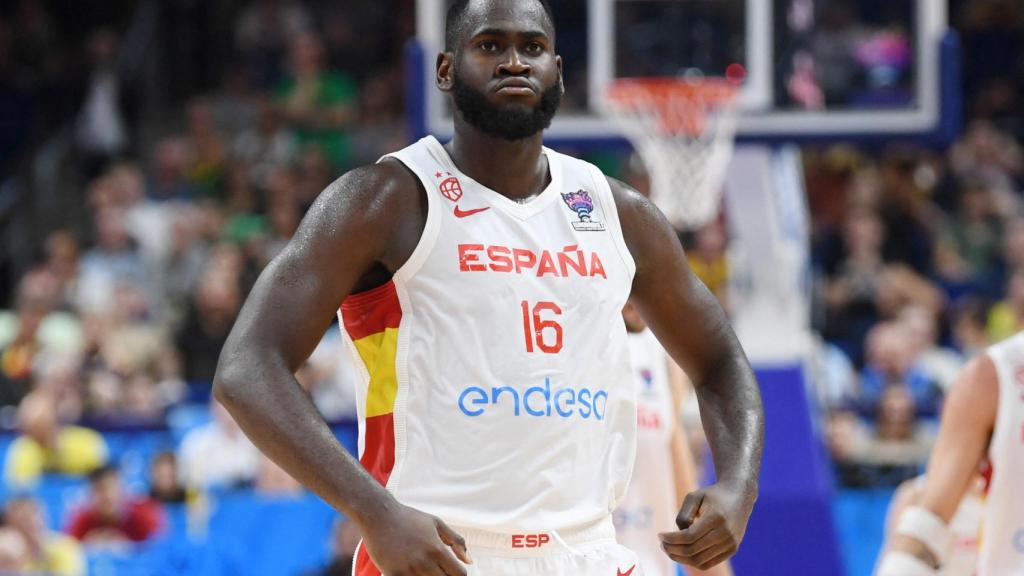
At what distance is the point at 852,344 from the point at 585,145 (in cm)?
344

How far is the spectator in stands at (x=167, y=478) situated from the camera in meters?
9.35

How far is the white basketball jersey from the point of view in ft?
13.4

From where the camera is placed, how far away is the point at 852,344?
11258mm

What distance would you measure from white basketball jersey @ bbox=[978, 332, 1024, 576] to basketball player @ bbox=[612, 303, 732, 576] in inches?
50.1

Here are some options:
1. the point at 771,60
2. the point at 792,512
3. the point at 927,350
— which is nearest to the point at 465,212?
the point at 792,512

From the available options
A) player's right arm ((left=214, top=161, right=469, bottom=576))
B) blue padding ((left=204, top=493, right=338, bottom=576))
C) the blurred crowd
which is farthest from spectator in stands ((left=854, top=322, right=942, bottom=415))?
player's right arm ((left=214, top=161, right=469, bottom=576))

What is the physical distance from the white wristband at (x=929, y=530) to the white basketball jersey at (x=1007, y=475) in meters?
0.14

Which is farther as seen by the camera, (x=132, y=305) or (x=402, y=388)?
(x=132, y=305)

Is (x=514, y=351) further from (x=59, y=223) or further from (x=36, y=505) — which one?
(x=59, y=223)

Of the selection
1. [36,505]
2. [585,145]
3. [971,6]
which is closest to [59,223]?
[36,505]

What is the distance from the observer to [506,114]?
3.22 metres

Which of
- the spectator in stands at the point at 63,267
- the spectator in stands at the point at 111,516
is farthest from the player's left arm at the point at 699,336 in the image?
the spectator in stands at the point at 63,267

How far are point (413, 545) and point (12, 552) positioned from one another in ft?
20.2

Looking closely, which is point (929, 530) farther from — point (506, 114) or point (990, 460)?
point (506, 114)
